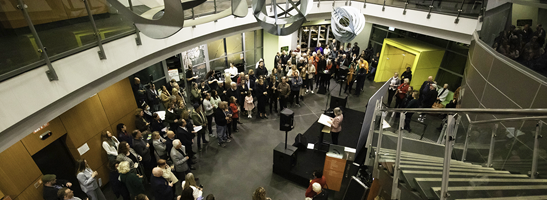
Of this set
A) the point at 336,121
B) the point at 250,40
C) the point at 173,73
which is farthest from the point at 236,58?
the point at 336,121

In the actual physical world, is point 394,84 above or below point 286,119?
below

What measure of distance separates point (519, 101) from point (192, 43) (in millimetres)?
7296

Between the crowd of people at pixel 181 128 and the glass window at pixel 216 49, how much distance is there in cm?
80

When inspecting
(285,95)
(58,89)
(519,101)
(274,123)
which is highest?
(58,89)

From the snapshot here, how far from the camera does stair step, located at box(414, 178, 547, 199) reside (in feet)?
6.42

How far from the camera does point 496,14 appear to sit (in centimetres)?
566

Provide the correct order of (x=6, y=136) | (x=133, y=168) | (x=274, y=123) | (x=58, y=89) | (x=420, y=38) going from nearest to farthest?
(x=6, y=136) < (x=58, y=89) < (x=133, y=168) < (x=274, y=123) < (x=420, y=38)

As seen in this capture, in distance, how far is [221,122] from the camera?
7.11 meters

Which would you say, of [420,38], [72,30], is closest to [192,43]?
[72,30]

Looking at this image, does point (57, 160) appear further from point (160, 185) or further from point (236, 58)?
point (236, 58)

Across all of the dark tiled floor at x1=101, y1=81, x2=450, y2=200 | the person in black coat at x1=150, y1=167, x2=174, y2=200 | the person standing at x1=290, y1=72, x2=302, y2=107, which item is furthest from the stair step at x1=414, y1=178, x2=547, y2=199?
the person standing at x1=290, y1=72, x2=302, y2=107

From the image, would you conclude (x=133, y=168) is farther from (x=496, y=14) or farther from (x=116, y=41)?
(x=496, y=14)

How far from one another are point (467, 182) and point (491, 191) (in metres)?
0.23

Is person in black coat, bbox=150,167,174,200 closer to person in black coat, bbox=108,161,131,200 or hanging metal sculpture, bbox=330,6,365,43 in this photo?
person in black coat, bbox=108,161,131,200
